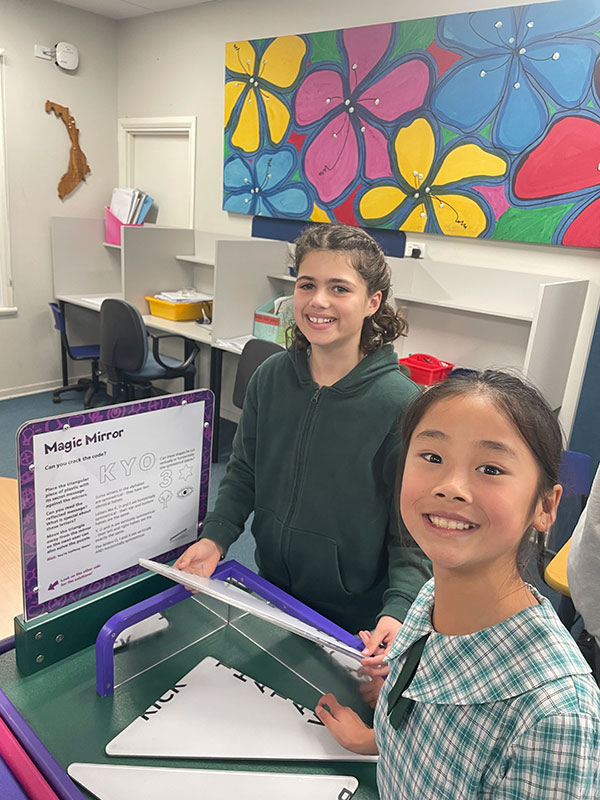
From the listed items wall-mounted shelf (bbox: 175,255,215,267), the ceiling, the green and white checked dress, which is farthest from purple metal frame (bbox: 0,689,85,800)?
the ceiling

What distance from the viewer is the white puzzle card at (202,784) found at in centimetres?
75

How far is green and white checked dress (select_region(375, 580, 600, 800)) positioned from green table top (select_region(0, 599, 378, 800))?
0.18 meters

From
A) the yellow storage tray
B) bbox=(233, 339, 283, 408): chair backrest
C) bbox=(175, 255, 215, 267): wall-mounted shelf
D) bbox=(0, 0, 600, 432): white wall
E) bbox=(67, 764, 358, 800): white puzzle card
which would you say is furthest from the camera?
bbox=(175, 255, 215, 267): wall-mounted shelf

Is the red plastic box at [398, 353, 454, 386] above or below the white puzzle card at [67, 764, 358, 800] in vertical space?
above

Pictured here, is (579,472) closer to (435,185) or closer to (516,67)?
(435,185)

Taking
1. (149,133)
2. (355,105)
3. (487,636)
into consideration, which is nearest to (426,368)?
(355,105)

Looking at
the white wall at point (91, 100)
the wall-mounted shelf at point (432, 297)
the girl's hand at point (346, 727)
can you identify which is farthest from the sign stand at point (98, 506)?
the white wall at point (91, 100)

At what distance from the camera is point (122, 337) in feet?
12.0

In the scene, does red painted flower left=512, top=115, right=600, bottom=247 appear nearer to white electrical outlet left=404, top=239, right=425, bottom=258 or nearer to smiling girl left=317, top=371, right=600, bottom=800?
white electrical outlet left=404, top=239, right=425, bottom=258

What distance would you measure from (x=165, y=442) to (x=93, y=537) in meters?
0.19

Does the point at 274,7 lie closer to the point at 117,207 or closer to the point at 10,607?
the point at 117,207

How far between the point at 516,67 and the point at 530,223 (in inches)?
27.8

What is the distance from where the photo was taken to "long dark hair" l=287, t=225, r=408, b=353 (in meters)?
1.13

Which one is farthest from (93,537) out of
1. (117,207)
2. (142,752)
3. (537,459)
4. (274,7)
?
(117,207)
